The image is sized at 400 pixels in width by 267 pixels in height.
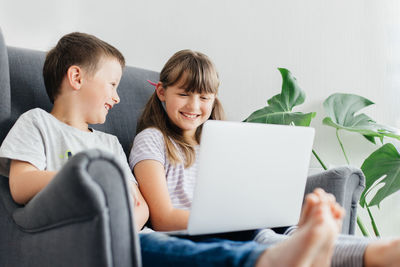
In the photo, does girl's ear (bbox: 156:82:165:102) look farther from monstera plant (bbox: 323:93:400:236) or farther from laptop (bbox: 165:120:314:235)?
monstera plant (bbox: 323:93:400:236)

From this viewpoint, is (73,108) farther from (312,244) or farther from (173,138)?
(312,244)

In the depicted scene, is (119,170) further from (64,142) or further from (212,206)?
(64,142)

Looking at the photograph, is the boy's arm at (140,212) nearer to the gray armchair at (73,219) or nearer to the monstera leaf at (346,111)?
the gray armchair at (73,219)

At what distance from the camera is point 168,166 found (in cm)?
142

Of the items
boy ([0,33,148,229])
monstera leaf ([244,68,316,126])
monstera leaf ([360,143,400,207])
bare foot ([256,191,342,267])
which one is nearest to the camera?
bare foot ([256,191,342,267])

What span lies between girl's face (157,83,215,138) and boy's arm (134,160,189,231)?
205 mm

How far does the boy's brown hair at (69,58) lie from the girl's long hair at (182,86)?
23 cm

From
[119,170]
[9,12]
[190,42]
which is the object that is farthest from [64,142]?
[190,42]

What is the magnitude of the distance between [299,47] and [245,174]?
4.57 feet

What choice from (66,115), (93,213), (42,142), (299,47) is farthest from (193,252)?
(299,47)

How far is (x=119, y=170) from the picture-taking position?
2.64 feet

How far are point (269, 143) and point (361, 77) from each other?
139 centimetres

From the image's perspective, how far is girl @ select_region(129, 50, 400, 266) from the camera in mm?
1286

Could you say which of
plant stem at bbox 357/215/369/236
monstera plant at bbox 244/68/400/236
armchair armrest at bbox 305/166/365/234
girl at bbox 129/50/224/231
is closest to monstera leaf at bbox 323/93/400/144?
monstera plant at bbox 244/68/400/236
